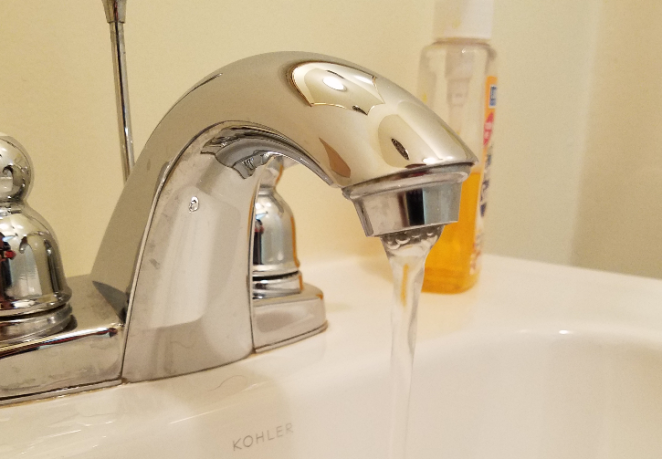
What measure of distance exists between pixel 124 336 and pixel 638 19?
0.75 m

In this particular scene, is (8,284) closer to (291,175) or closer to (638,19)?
(291,175)

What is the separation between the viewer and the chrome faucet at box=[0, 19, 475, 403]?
0.54 ft

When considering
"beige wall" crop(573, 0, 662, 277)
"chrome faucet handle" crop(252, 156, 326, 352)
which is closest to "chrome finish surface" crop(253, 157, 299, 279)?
"chrome faucet handle" crop(252, 156, 326, 352)

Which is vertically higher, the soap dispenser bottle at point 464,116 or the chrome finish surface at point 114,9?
A: the chrome finish surface at point 114,9

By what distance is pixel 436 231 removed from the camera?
179 millimetres

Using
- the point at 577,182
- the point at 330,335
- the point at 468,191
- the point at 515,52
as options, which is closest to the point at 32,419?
the point at 330,335

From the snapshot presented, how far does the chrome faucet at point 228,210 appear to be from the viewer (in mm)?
165

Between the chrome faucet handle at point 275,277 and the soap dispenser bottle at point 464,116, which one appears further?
the soap dispenser bottle at point 464,116

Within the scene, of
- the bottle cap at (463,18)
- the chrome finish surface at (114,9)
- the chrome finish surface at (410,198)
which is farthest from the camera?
the bottle cap at (463,18)

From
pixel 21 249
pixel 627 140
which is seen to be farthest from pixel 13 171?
pixel 627 140

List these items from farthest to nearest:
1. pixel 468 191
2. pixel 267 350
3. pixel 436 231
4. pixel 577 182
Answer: pixel 577 182 → pixel 468 191 → pixel 267 350 → pixel 436 231

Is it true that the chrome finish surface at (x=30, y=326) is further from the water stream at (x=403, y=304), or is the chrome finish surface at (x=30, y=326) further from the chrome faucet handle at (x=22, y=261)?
the water stream at (x=403, y=304)

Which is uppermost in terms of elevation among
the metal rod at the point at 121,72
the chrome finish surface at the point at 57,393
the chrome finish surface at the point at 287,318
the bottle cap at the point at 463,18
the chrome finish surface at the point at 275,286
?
the bottle cap at the point at 463,18

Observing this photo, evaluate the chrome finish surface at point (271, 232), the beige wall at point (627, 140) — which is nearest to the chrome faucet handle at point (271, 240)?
the chrome finish surface at point (271, 232)
